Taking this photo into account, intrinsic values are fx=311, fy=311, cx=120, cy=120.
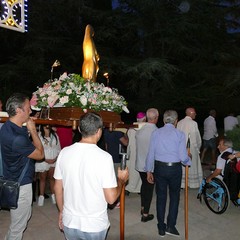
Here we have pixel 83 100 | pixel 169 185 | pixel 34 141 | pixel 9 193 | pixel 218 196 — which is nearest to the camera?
pixel 9 193

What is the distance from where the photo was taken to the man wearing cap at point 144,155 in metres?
5.08

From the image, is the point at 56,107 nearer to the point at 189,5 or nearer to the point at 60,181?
the point at 60,181

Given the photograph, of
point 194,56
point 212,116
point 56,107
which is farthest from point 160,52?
point 56,107

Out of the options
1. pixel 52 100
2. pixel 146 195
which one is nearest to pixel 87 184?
pixel 52 100

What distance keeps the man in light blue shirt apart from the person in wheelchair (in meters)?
1.23

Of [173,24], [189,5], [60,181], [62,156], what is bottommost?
[60,181]

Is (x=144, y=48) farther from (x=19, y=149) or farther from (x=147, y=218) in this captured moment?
(x=19, y=149)

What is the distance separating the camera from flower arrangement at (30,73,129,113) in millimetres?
3672

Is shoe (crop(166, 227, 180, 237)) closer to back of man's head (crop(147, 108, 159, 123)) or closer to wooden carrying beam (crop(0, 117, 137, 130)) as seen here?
back of man's head (crop(147, 108, 159, 123))

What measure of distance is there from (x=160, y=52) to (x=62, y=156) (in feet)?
48.0

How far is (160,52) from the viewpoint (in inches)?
647

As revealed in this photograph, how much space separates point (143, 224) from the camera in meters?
5.00

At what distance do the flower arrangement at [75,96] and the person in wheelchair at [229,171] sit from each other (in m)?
2.48

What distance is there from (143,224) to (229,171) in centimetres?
176
